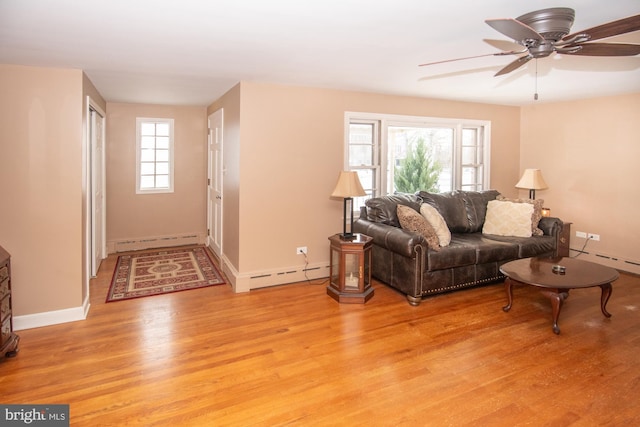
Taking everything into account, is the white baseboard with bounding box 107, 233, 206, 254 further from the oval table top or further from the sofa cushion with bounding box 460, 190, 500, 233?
the oval table top

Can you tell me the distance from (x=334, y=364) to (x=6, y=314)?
2321 mm

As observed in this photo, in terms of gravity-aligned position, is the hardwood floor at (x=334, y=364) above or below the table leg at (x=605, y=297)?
below

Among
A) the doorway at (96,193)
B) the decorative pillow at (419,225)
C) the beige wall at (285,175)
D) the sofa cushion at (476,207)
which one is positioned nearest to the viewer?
the decorative pillow at (419,225)

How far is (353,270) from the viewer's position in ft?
13.0

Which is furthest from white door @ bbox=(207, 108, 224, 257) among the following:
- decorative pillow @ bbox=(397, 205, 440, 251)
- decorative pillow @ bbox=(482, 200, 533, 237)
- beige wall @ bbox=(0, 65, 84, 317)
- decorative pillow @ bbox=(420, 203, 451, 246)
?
decorative pillow @ bbox=(482, 200, 533, 237)

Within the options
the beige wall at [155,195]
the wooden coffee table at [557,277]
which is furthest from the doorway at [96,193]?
the wooden coffee table at [557,277]

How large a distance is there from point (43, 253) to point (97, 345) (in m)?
1.01

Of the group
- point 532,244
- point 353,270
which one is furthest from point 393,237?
point 532,244

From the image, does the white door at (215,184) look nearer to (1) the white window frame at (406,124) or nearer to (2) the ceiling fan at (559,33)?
(1) the white window frame at (406,124)

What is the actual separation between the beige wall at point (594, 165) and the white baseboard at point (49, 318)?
606cm

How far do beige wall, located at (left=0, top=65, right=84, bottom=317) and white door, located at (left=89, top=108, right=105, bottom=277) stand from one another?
88 centimetres

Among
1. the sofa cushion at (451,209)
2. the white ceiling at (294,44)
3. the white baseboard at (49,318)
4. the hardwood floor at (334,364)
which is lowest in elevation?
the hardwood floor at (334,364)

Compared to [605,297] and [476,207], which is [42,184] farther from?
[605,297]

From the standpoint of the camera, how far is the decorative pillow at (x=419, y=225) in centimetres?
394
